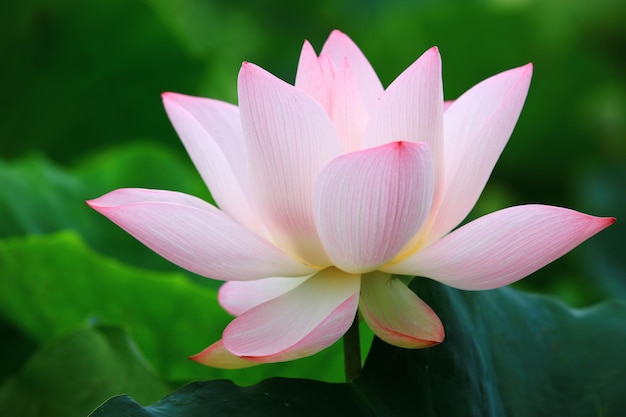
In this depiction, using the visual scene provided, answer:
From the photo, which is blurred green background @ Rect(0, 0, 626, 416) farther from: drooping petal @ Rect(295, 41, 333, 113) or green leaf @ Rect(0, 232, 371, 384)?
drooping petal @ Rect(295, 41, 333, 113)

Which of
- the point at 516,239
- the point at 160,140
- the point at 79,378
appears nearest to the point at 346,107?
the point at 516,239

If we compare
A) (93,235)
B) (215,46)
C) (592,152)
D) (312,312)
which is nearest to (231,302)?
(312,312)

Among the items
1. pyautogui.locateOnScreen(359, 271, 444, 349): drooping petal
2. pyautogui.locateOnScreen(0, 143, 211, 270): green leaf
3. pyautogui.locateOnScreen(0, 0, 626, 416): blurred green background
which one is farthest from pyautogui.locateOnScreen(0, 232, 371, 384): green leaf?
pyautogui.locateOnScreen(359, 271, 444, 349): drooping petal

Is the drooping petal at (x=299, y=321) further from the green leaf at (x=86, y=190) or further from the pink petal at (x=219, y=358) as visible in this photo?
the green leaf at (x=86, y=190)

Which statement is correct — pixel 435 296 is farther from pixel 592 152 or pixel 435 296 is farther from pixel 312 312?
pixel 592 152

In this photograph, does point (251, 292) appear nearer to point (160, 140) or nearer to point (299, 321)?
point (299, 321)

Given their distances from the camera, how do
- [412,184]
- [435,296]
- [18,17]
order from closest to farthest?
1. [412,184]
2. [435,296]
3. [18,17]

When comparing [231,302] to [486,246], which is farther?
[231,302]
